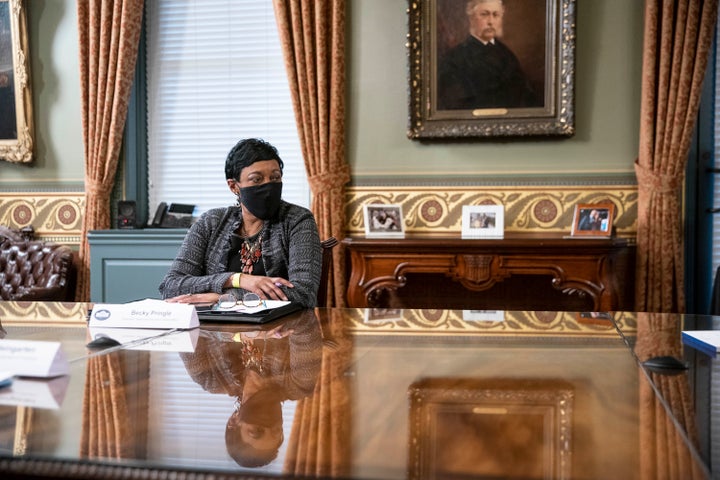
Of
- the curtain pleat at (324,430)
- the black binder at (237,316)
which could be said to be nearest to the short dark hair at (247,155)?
the black binder at (237,316)

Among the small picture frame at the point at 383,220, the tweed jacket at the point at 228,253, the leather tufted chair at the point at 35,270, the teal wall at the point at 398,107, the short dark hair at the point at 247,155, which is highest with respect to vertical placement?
the teal wall at the point at 398,107

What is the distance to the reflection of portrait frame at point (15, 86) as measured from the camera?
505 centimetres

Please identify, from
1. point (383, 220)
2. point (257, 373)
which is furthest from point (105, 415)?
point (383, 220)

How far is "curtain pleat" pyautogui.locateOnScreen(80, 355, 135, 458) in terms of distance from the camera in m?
0.83

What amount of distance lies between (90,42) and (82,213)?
1.27 metres

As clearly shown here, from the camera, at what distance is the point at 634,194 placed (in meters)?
4.37

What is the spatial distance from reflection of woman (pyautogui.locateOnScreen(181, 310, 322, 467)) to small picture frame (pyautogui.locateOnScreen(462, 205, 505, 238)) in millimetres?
2555

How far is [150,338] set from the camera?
1685 millimetres

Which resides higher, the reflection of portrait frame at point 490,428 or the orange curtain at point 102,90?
the orange curtain at point 102,90

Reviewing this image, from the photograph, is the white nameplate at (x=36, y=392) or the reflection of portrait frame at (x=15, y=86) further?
the reflection of portrait frame at (x=15, y=86)

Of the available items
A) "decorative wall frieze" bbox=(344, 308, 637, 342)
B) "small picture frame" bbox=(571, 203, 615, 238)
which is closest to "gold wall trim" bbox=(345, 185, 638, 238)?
"small picture frame" bbox=(571, 203, 615, 238)

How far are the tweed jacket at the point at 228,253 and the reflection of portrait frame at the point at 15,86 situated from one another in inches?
114

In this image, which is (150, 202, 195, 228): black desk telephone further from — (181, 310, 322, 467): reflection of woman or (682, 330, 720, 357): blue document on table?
(682, 330, 720, 357): blue document on table

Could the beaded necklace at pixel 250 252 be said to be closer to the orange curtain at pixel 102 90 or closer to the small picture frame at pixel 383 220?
the small picture frame at pixel 383 220
